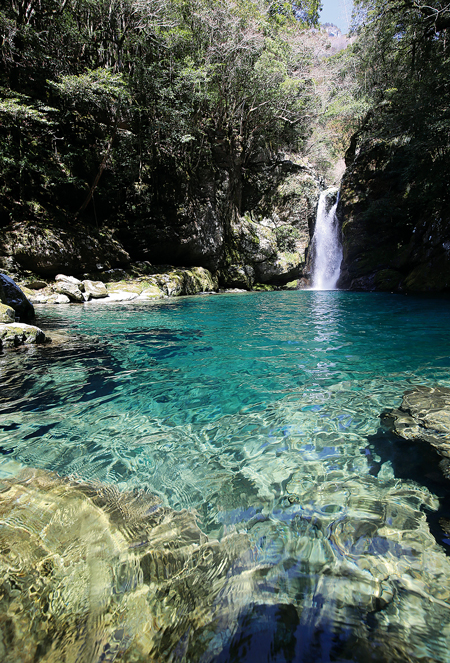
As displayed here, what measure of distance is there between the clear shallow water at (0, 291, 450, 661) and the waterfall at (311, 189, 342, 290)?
66.7 ft

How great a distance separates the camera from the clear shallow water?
1218 mm

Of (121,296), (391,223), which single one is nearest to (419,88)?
(391,223)

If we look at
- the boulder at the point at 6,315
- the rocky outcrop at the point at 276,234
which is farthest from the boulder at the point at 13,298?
the rocky outcrop at the point at 276,234

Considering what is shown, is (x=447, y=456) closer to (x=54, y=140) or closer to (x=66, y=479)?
→ (x=66, y=479)

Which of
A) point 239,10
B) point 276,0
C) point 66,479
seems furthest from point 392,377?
point 276,0

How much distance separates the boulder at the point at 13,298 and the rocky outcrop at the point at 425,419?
25.9 feet

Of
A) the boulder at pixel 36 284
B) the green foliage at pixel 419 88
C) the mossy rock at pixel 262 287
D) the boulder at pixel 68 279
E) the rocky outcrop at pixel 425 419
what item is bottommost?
the mossy rock at pixel 262 287

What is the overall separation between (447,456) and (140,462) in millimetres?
2210

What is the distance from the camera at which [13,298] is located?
23.9 ft

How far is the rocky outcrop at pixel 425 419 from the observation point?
2270mm

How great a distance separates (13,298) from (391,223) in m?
19.7

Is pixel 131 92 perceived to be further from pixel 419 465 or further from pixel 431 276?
pixel 419 465

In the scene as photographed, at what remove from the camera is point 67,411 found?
3059mm

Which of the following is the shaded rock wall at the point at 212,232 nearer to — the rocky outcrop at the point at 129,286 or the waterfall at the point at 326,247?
the rocky outcrop at the point at 129,286
